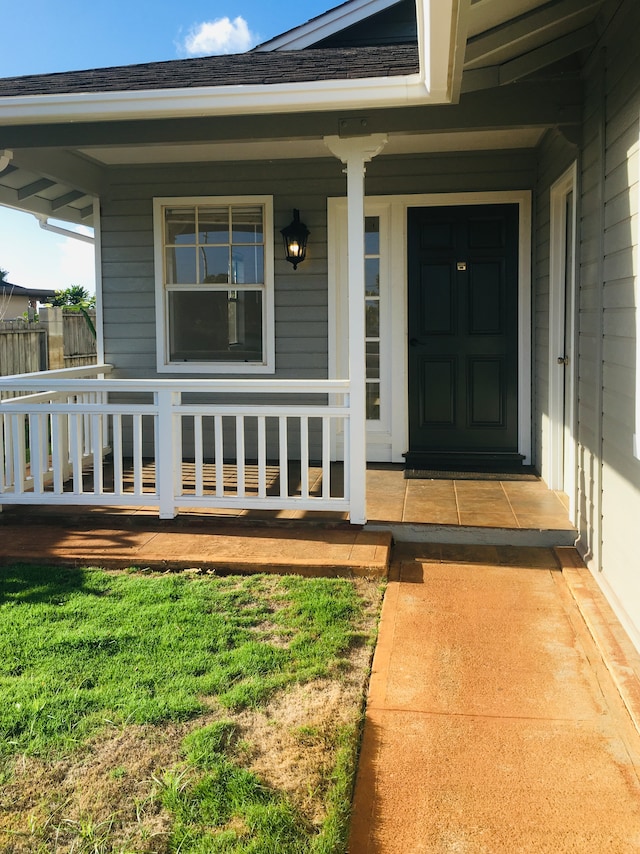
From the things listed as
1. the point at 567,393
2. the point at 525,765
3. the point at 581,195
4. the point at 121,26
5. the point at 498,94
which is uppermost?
the point at 121,26

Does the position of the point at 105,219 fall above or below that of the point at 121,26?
below

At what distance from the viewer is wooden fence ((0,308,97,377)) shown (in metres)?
9.52

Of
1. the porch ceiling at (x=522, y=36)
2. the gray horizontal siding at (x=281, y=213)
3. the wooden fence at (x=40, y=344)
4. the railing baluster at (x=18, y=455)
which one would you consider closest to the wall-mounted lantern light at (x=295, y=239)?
the gray horizontal siding at (x=281, y=213)

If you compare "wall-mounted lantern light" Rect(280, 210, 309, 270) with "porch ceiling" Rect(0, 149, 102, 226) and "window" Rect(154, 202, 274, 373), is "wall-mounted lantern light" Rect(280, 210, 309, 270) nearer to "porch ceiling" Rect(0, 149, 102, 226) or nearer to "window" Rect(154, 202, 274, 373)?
"window" Rect(154, 202, 274, 373)

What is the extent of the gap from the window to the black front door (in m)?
1.20

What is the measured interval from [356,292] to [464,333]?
193cm

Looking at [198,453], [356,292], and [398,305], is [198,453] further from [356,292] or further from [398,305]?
[398,305]

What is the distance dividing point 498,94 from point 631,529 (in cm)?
250

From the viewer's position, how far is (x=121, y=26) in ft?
91.2

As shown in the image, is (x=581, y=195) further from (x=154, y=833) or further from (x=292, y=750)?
(x=154, y=833)

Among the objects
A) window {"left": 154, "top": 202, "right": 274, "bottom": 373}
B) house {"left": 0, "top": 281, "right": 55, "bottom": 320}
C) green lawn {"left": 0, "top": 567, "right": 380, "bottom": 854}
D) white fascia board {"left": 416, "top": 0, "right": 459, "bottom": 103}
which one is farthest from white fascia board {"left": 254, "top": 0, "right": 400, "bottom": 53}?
house {"left": 0, "top": 281, "right": 55, "bottom": 320}

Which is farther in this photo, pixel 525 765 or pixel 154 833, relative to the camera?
pixel 525 765

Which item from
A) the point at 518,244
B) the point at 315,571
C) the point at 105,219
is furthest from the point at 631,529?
the point at 105,219

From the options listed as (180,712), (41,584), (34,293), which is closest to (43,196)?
(41,584)
